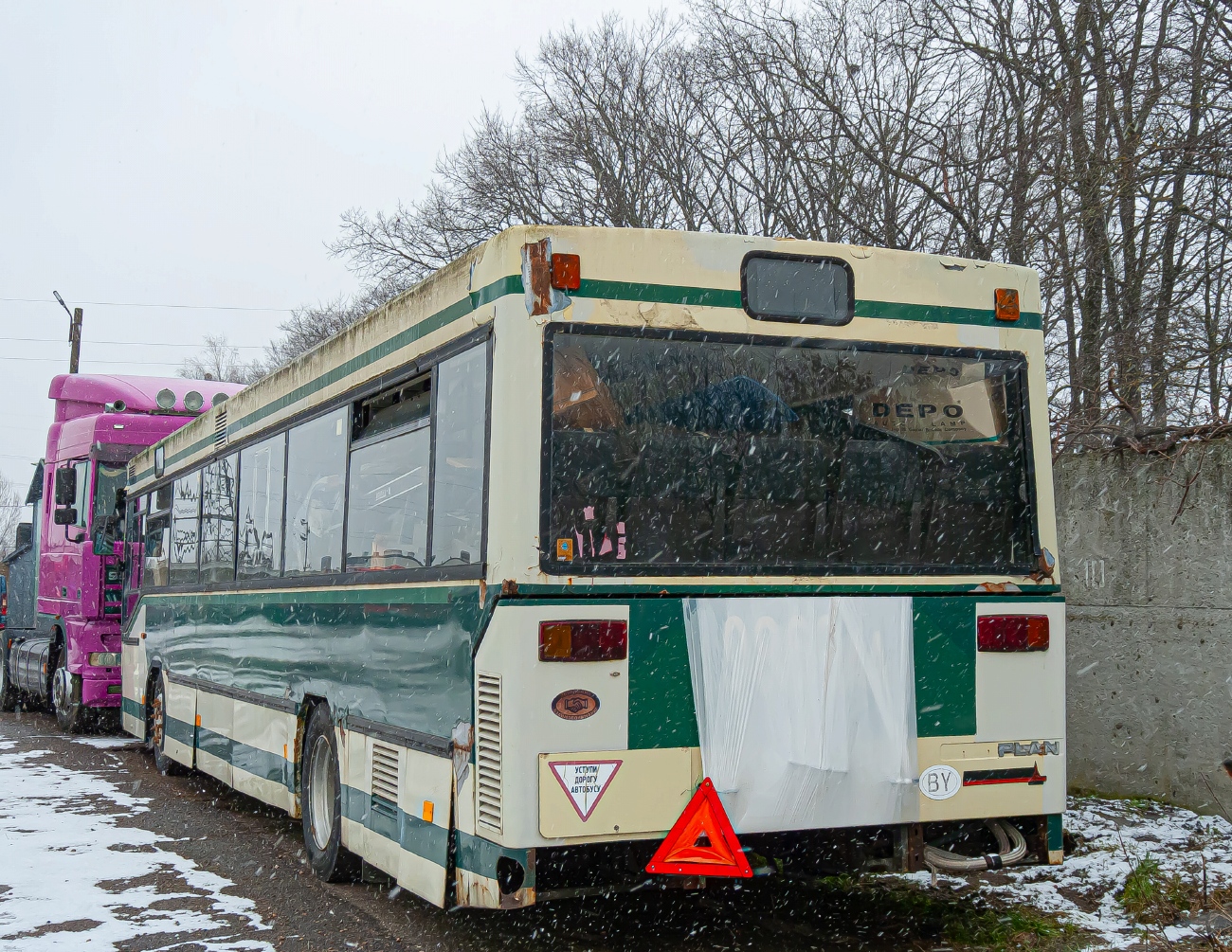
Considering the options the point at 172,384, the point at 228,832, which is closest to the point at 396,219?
the point at 172,384

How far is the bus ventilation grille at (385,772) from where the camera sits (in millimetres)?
6105

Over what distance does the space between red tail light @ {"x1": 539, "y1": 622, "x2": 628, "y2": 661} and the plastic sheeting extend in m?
0.30

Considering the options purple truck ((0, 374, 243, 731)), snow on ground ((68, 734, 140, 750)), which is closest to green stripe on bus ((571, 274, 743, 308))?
purple truck ((0, 374, 243, 731))

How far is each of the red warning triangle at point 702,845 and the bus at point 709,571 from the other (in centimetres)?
1

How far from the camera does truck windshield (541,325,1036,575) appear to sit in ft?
16.9

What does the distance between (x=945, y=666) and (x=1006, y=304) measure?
165 centimetres

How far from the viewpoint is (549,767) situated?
4.90 m

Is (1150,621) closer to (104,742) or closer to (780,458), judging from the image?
(780,458)

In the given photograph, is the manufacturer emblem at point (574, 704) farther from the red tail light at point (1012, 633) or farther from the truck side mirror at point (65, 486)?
the truck side mirror at point (65, 486)

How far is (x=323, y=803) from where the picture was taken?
7.46 metres

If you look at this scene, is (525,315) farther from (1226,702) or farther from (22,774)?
(22,774)

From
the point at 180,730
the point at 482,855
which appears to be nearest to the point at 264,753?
the point at 180,730

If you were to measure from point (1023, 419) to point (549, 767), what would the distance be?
2651mm

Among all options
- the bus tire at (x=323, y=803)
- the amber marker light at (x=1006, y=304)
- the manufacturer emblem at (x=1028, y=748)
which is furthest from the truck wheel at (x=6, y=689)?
the amber marker light at (x=1006, y=304)
